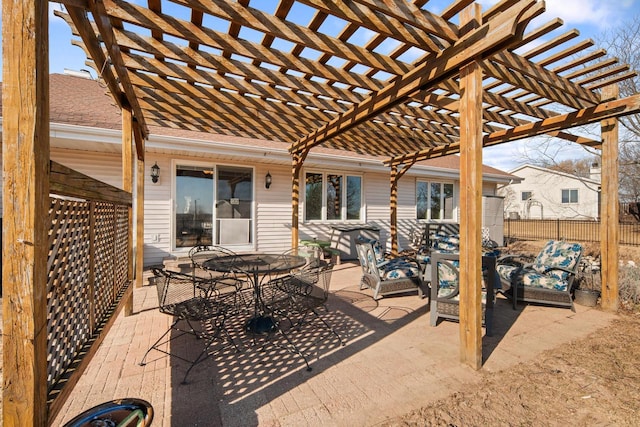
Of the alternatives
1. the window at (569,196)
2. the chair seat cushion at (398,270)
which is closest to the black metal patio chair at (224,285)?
the chair seat cushion at (398,270)

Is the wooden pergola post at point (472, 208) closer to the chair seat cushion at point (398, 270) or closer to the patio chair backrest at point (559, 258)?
the chair seat cushion at point (398, 270)

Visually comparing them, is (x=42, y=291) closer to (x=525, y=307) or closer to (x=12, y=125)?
(x=12, y=125)

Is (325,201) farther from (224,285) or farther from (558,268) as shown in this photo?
(558,268)


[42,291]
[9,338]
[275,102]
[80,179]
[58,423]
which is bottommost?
[58,423]

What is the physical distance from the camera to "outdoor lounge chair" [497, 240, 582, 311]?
4207mm

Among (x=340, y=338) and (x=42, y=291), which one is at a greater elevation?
(x=42, y=291)

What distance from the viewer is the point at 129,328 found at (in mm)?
3572

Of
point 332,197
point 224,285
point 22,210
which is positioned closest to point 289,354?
point 224,285

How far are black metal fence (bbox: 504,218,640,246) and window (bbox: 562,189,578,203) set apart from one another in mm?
9619

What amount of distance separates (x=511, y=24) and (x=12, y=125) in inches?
119

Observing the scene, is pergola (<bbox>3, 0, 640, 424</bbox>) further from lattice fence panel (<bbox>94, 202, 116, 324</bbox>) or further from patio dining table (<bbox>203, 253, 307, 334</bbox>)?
patio dining table (<bbox>203, 253, 307, 334</bbox>)

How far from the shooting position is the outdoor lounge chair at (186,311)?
9.12 ft

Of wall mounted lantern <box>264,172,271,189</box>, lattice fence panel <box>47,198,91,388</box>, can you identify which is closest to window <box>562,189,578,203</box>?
wall mounted lantern <box>264,172,271,189</box>

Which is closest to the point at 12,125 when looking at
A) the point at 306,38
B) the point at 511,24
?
the point at 306,38
